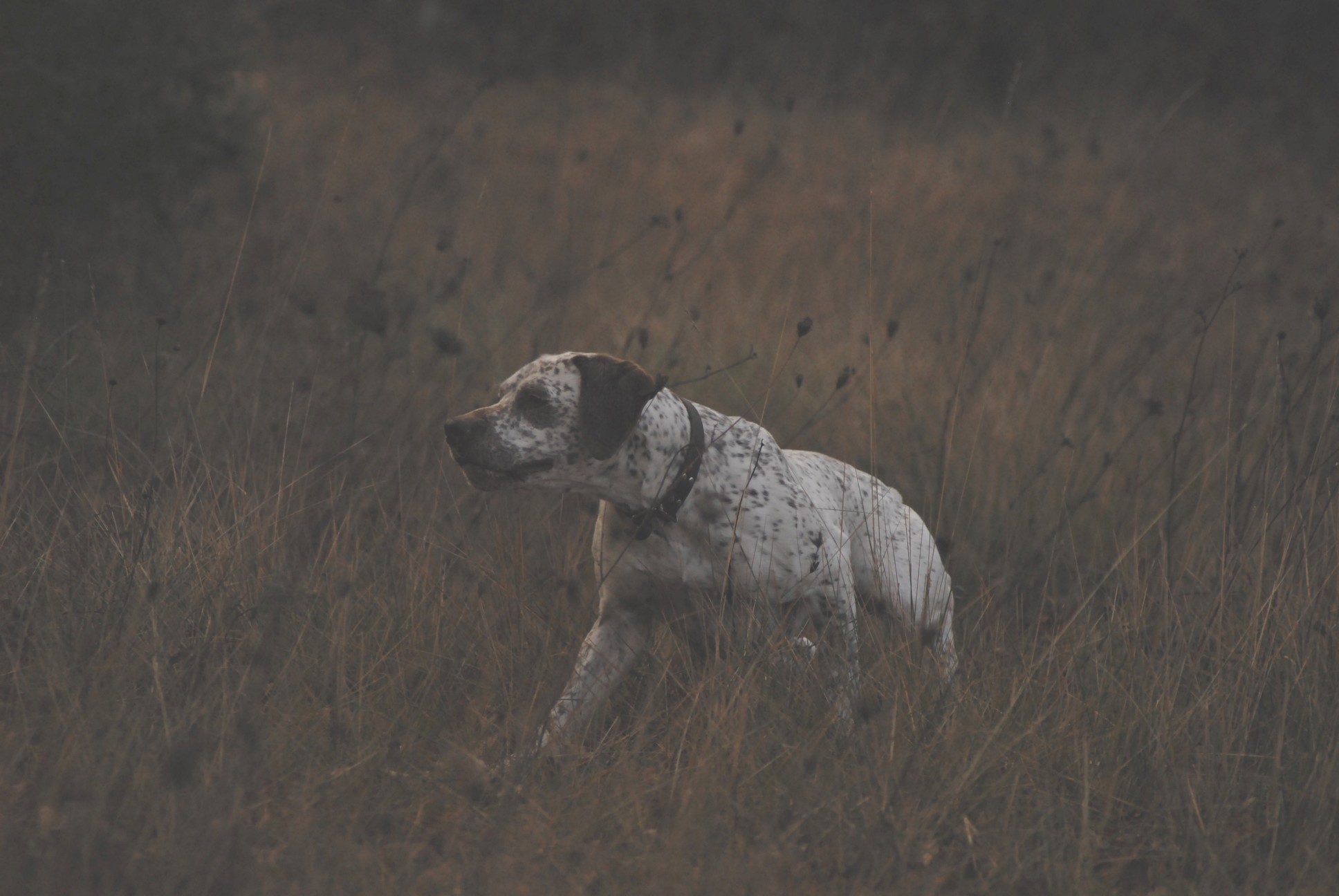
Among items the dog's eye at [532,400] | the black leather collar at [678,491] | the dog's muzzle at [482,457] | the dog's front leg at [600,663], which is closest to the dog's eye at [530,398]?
the dog's eye at [532,400]

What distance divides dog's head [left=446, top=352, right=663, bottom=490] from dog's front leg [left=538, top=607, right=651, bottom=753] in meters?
0.47

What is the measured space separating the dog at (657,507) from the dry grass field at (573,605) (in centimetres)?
13

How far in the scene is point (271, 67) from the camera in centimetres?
1234

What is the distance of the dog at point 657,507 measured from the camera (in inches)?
141

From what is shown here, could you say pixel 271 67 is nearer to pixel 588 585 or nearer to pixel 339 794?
pixel 588 585

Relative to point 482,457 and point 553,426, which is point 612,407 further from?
point 482,457

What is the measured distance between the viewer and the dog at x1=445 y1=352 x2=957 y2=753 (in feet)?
11.7

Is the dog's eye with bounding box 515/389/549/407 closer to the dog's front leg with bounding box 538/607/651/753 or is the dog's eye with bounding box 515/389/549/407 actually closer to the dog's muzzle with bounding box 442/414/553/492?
the dog's muzzle with bounding box 442/414/553/492

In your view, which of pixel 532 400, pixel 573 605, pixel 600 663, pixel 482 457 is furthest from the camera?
pixel 573 605

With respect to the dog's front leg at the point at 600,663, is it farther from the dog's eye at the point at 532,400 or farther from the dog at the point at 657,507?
the dog's eye at the point at 532,400

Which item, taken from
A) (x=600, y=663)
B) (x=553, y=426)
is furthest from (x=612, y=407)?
(x=600, y=663)

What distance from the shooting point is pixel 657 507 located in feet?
11.9

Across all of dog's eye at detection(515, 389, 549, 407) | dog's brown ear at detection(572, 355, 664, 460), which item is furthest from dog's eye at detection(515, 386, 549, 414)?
dog's brown ear at detection(572, 355, 664, 460)

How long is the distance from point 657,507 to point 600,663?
19.5 inches
